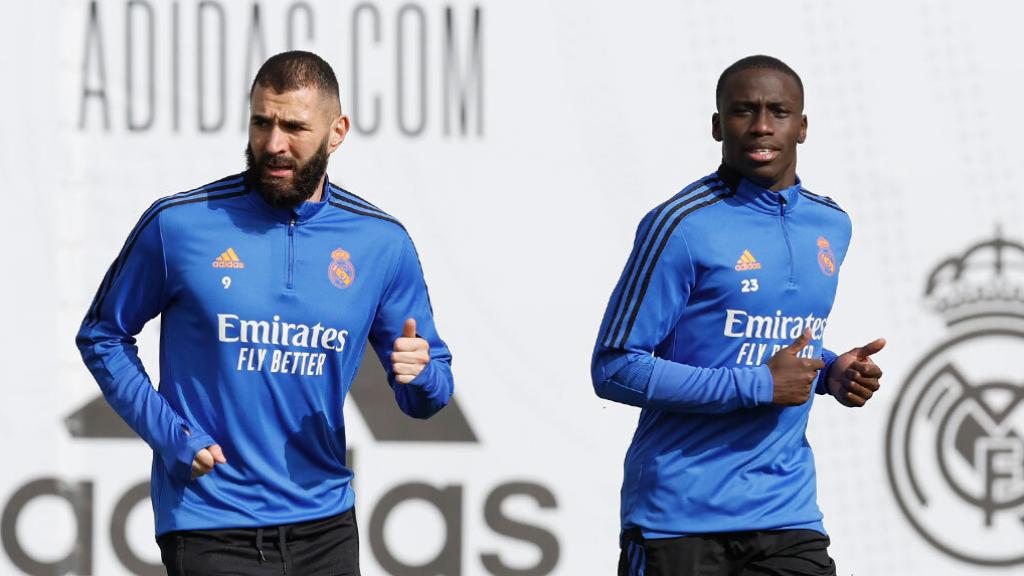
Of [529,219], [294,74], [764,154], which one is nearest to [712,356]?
[764,154]

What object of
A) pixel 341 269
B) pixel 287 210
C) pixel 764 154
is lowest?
pixel 341 269

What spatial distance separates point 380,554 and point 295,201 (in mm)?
1788

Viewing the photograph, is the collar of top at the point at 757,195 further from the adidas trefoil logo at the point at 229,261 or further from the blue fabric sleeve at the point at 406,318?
the adidas trefoil logo at the point at 229,261

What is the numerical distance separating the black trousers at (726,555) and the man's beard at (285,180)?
960 mm

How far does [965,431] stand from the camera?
4.49 metres

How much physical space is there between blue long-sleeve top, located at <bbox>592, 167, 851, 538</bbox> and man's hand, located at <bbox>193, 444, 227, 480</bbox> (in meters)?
0.80

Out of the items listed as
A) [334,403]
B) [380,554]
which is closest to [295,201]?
[334,403]

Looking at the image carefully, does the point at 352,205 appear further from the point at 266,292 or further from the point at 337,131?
the point at 266,292

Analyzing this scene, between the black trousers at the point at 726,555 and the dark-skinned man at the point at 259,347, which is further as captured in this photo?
the black trousers at the point at 726,555

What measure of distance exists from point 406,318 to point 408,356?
25 centimetres

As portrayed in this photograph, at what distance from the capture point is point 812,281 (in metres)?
3.08

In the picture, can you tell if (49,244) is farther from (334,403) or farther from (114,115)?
(334,403)

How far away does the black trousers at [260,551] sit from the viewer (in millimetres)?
2766

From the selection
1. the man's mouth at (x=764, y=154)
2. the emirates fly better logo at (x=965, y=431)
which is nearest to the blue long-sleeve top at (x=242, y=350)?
the man's mouth at (x=764, y=154)
